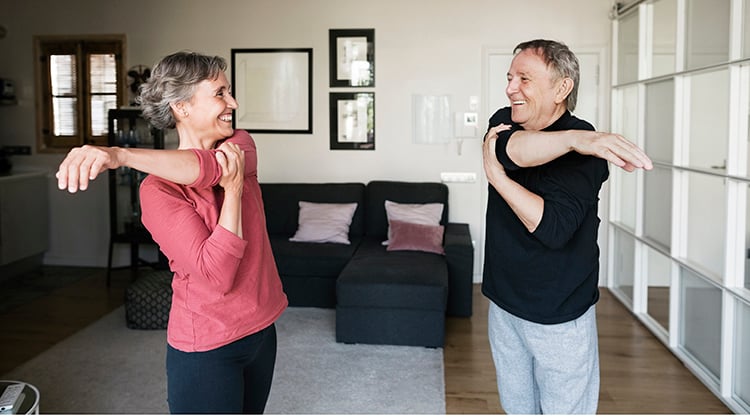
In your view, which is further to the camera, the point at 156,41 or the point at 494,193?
the point at 156,41

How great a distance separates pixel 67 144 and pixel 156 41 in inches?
51.2

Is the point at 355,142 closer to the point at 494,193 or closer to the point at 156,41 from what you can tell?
the point at 156,41

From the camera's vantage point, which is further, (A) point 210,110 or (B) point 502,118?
(B) point 502,118

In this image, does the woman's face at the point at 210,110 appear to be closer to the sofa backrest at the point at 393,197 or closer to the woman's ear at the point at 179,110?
the woman's ear at the point at 179,110

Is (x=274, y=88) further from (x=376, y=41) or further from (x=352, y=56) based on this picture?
(x=376, y=41)

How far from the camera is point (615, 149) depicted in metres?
1.34

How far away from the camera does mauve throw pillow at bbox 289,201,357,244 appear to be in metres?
5.40

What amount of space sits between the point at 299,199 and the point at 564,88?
166 inches

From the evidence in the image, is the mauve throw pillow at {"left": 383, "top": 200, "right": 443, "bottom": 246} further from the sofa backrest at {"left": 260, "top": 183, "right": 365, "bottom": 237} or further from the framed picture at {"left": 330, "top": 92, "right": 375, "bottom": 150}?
the framed picture at {"left": 330, "top": 92, "right": 375, "bottom": 150}

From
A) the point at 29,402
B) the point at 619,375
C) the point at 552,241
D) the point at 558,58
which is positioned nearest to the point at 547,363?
the point at 552,241

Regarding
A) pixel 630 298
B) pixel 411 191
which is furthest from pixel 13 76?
pixel 630 298

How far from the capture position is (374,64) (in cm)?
593

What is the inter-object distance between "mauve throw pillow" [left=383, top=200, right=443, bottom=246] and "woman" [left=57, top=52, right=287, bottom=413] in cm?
371


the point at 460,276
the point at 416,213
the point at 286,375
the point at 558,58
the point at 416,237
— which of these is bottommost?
the point at 286,375
